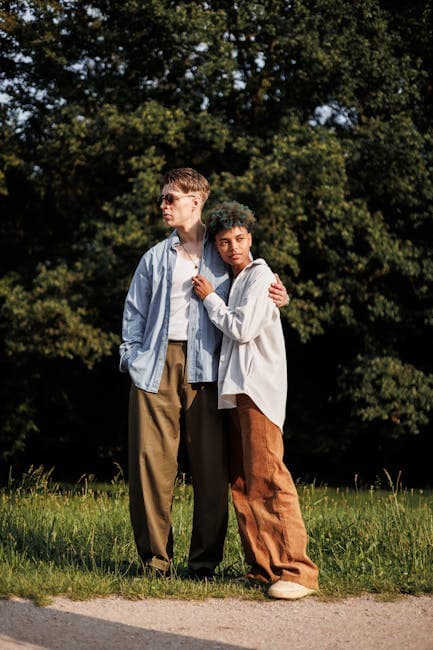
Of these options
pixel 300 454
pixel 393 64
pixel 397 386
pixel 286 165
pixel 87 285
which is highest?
pixel 393 64

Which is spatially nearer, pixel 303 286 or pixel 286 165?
pixel 286 165

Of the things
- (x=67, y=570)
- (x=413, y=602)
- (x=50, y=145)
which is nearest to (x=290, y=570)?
(x=413, y=602)

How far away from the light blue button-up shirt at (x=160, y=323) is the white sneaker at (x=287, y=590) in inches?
41.9

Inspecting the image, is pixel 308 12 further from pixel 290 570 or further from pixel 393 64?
pixel 290 570

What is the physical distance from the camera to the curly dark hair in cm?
458

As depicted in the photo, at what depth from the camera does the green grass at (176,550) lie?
14.9 ft

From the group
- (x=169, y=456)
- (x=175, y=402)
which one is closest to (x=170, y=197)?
(x=175, y=402)

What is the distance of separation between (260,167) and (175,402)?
337 inches

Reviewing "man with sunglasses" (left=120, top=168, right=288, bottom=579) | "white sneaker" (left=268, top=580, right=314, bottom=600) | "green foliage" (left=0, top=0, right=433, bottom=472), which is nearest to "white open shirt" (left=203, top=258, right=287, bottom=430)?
"man with sunglasses" (left=120, top=168, right=288, bottom=579)

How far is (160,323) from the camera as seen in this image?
4762mm

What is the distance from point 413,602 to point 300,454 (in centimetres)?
1181

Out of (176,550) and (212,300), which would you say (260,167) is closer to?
(176,550)

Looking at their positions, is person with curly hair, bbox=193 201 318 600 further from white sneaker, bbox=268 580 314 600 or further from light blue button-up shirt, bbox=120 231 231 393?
light blue button-up shirt, bbox=120 231 231 393

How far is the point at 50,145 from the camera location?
46.5 feet
